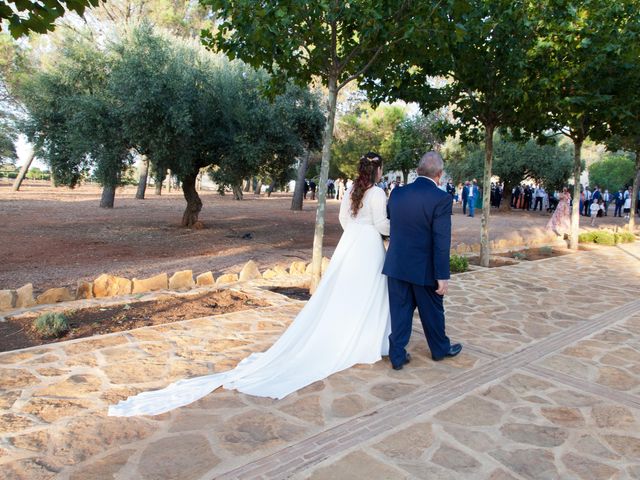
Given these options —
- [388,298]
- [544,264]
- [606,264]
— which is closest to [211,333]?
[388,298]

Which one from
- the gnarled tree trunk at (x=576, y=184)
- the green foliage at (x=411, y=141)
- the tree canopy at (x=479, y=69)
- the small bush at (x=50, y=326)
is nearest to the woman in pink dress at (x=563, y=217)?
the gnarled tree trunk at (x=576, y=184)

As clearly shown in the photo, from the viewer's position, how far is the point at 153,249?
37.7 feet

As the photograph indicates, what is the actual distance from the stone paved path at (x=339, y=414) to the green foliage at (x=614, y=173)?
43.3m

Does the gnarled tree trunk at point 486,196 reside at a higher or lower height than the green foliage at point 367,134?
lower

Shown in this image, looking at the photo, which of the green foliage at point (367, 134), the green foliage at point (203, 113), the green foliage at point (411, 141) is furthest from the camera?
the green foliage at point (367, 134)

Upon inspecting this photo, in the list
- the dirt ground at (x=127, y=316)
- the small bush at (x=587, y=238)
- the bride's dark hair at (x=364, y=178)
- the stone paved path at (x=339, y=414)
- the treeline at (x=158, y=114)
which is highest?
the treeline at (x=158, y=114)

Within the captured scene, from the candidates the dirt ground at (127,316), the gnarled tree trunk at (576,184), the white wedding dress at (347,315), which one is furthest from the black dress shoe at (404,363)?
the gnarled tree trunk at (576,184)

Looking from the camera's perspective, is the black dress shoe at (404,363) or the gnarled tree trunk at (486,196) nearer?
the black dress shoe at (404,363)

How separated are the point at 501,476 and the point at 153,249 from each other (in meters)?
10.1

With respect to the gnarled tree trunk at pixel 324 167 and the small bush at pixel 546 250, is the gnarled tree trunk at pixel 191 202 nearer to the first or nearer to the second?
the gnarled tree trunk at pixel 324 167

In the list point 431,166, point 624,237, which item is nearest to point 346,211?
point 431,166

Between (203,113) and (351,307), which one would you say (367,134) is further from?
(351,307)

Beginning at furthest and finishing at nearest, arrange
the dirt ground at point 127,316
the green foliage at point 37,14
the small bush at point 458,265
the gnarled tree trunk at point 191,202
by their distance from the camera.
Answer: the gnarled tree trunk at point 191,202, the small bush at point 458,265, the dirt ground at point 127,316, the green foliage at point 37,14

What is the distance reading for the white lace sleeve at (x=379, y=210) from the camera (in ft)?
14.7
